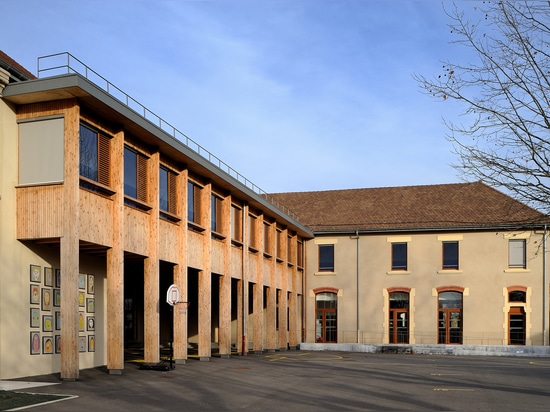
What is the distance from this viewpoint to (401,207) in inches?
1687

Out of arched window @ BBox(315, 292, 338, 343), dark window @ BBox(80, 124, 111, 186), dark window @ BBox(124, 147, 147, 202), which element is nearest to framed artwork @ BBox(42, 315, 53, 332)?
dark window @ BBox(80, 124, 111, 186)

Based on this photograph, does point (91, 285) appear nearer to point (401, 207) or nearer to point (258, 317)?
point (258, 317)

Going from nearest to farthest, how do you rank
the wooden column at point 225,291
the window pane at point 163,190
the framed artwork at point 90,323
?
the framed artwork at point 90,323 → the window pane at point 163,190 → the wooden column at point 225,291

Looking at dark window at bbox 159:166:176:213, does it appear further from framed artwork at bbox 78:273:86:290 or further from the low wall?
the low wall

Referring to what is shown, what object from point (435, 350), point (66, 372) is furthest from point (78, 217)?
point (435, 350)

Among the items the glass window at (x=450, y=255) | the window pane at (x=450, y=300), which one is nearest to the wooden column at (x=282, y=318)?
the window pane at (x=450, y=300)

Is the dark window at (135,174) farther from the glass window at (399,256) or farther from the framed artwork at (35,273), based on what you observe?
the glass window at (399,256)

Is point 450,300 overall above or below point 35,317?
below

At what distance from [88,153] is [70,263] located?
326 cm

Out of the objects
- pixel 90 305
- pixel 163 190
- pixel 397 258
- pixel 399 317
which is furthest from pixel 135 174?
pixel 399 317

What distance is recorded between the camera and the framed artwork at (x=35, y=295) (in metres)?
18.3

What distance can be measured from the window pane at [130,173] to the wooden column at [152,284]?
810mm

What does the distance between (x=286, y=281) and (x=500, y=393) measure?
857 inches

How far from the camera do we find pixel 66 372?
17.3 m
